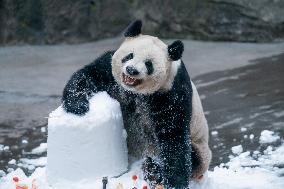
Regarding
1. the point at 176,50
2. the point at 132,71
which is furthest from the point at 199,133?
the point at 132,71

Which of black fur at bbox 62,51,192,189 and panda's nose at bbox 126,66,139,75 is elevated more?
panda's nose at bbox 126,66,139,75

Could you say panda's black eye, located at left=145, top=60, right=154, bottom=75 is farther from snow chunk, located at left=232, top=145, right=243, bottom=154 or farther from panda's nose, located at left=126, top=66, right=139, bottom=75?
snow chunk, located at left=232, top=145, right=243, bottom=154

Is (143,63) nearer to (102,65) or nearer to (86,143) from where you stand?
(102,65)

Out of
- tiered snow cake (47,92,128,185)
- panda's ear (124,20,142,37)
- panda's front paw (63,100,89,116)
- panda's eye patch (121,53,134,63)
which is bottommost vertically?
tiered snow cake (47,92,128,185)

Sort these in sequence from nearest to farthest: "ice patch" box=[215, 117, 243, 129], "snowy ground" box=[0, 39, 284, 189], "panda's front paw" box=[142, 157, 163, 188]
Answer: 1. "panda's front paw" box=[142, 157, 163, 188]
2. "snowy ground" box=[0, 39, 284, 189]
3. "ice patch" box=[215, 117, 243, 129]

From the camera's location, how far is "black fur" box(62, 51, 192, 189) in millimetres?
3418

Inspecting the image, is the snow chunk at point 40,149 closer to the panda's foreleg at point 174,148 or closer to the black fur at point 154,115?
the black fur at point 154,115

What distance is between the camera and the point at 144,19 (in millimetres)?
9562

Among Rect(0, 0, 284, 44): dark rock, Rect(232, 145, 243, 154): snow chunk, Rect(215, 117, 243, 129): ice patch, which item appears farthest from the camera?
Rect(0, 0, 284, 44): dark rock

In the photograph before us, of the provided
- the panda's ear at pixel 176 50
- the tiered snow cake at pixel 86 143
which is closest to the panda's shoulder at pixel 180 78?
the panda's ear at pixel 176 50

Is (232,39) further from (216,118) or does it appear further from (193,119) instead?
(193,119)

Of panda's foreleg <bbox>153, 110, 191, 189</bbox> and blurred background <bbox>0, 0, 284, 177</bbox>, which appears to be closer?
panda's foreleg <bbox>153, 110, 191, 189</bbox>

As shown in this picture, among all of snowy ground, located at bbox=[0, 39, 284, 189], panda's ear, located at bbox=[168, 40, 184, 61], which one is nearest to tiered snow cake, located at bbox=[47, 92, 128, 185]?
snowy ground, located at bbox=[0, 39, 284, 189]

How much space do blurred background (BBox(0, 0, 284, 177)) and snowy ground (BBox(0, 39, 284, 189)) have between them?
0.01m
